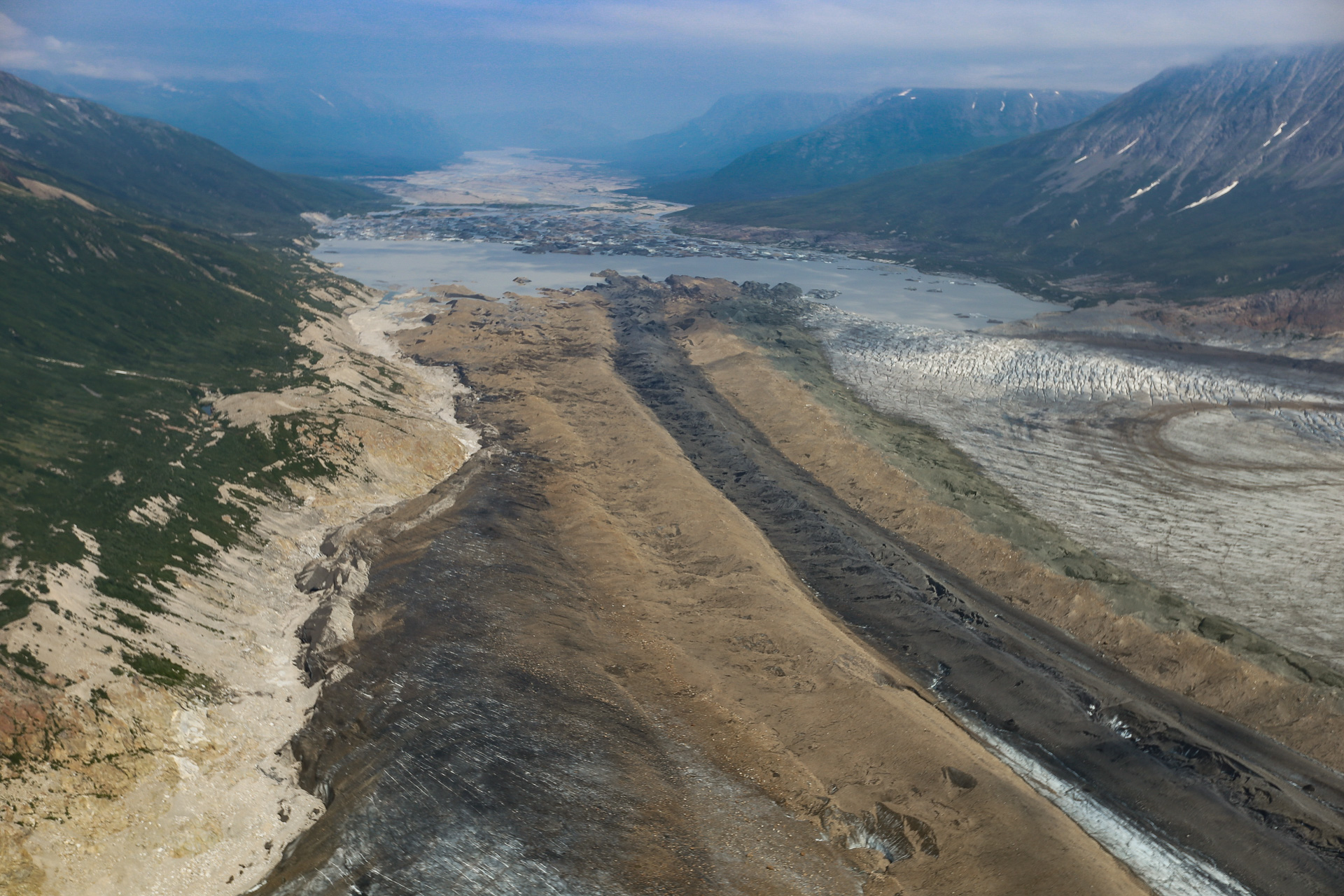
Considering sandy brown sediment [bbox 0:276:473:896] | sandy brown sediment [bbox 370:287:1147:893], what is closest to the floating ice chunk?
sandy brown sediment [bbox 370:287:1147:893]

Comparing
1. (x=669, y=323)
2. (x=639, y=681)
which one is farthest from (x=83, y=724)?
(x=669, y=323)

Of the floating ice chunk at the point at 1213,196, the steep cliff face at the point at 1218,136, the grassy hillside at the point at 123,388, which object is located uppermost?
the steep cliff face at the point at 1218,136

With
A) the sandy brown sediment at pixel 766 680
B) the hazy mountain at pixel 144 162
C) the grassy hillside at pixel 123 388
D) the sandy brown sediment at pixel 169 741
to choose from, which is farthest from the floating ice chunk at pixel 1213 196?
the hazy mountain at pixel 144 162

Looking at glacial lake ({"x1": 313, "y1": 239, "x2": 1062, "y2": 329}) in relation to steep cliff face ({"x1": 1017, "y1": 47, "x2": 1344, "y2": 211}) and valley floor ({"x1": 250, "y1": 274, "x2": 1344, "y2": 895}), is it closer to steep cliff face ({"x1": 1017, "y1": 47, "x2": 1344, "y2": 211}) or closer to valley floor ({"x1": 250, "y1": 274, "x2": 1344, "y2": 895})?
steep cliff face ({"x1": 1017, "y1": 47, "x2": 1344, "y2": 211})

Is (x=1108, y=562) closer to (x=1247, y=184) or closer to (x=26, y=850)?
(x=26, y=850)

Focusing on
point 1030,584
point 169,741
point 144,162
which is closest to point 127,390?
point 169,741

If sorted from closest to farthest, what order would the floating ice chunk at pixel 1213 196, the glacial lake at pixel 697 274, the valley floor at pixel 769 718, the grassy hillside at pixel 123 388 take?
1. the valley floor at pixel 769 718
2. the grassy hillside at pixel 123 388
3. the glacial lake at pixel 697 274
4. the floating ice chunk at pixel 1213 196

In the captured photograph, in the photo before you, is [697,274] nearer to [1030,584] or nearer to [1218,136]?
[1030,584]

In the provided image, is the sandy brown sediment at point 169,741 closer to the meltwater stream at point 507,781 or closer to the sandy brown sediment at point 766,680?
the meltwater stream at point 507,781
